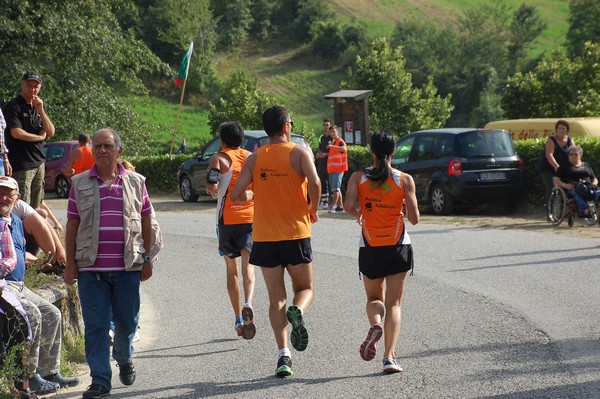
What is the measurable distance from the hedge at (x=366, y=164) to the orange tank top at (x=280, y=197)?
13487mm

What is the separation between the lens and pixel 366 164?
2453 cm

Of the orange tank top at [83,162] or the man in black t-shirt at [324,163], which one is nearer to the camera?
the orange tank top at [83,162]

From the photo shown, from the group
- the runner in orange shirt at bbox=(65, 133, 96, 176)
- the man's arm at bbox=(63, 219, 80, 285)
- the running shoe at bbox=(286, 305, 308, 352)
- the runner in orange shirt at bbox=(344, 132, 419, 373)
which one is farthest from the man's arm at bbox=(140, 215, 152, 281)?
the runner in orange shirt at bbox=(65, 133, 96, 176)

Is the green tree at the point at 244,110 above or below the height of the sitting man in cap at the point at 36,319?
below

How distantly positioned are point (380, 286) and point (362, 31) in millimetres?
95811

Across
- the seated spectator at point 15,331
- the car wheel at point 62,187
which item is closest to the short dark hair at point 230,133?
the seated spectator at point 15,331

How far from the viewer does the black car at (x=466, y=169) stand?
19.9m

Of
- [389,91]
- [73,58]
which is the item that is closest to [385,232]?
[73,58]

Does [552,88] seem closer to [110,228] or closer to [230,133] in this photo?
[230,133]

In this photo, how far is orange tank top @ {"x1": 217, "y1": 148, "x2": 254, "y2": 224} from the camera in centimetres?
866

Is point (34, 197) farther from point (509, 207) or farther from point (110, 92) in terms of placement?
point (110, 92)

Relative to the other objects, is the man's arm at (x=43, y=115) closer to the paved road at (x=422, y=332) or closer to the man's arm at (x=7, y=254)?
the paved road at (x=422, y=332)

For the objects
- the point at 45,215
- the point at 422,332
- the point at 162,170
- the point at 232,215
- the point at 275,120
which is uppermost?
the point at 275,120

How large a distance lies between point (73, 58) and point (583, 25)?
250 feet
